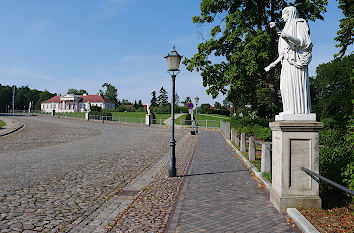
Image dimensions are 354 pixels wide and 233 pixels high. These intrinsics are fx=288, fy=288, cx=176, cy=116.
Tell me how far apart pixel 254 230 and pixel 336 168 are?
2.70 meters

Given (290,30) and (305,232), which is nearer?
(305,232)

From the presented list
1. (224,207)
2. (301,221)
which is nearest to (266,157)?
(224,207)

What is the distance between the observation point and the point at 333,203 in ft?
18.1

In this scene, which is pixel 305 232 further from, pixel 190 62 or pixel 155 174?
pixel 190 62

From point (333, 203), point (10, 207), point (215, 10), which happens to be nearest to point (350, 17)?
point (215, 10)

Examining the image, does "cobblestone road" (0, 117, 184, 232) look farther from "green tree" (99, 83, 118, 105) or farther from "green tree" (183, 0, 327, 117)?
"green tree" (99, 83, 118, 105)

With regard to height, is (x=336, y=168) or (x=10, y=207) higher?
(x=336, y=168)

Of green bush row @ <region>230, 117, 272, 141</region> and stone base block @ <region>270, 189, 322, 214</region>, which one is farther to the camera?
green bush row @ <region>230, 117, 272, 141</region>

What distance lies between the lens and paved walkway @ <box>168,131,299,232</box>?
14.7 feet

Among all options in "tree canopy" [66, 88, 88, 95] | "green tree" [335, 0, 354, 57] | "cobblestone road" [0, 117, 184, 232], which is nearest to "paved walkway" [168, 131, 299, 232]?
"cobblestone road" [0, 117, 184, 232]

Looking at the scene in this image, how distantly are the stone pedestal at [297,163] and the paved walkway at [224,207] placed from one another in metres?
0.43

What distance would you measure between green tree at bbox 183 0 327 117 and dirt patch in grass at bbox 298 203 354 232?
13456 mm

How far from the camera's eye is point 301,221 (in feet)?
14.4

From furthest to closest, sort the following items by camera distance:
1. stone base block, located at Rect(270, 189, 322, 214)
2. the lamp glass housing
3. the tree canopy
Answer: the tree canopy → the lamp glass housing → stone base block, located at Rect(270, 189, 322, 214)
